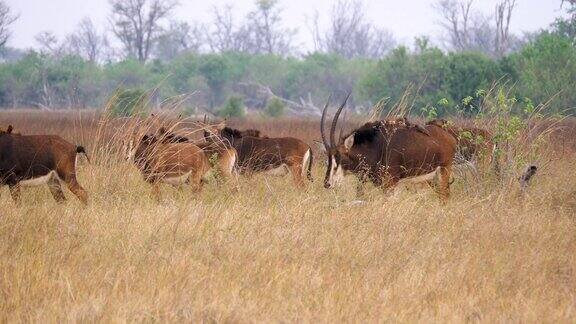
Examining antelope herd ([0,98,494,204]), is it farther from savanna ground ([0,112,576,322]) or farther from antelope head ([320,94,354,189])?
savanna ground ([0,112,576,322])

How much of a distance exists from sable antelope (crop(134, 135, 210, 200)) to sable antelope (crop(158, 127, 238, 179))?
13 centimetres

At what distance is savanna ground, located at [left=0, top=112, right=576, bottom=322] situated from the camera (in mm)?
5691

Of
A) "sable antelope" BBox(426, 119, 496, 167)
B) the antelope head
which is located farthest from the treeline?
the antelope head

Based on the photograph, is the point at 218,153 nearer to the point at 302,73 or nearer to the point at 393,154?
the point at 393,154

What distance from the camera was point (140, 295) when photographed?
5.86m

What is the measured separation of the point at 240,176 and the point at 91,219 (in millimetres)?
4187

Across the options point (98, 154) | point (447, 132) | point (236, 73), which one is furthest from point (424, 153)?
point (236, 73)

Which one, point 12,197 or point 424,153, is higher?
point 424,153

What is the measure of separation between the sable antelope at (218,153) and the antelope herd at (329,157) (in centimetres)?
1

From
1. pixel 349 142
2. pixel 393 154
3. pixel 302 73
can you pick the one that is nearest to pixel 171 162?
pixel 349 142

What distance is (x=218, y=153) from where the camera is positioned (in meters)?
11.8

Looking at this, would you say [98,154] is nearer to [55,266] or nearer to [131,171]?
[131,171]

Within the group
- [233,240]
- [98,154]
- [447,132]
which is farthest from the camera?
[98,154]

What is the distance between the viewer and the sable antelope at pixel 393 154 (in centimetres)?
997
